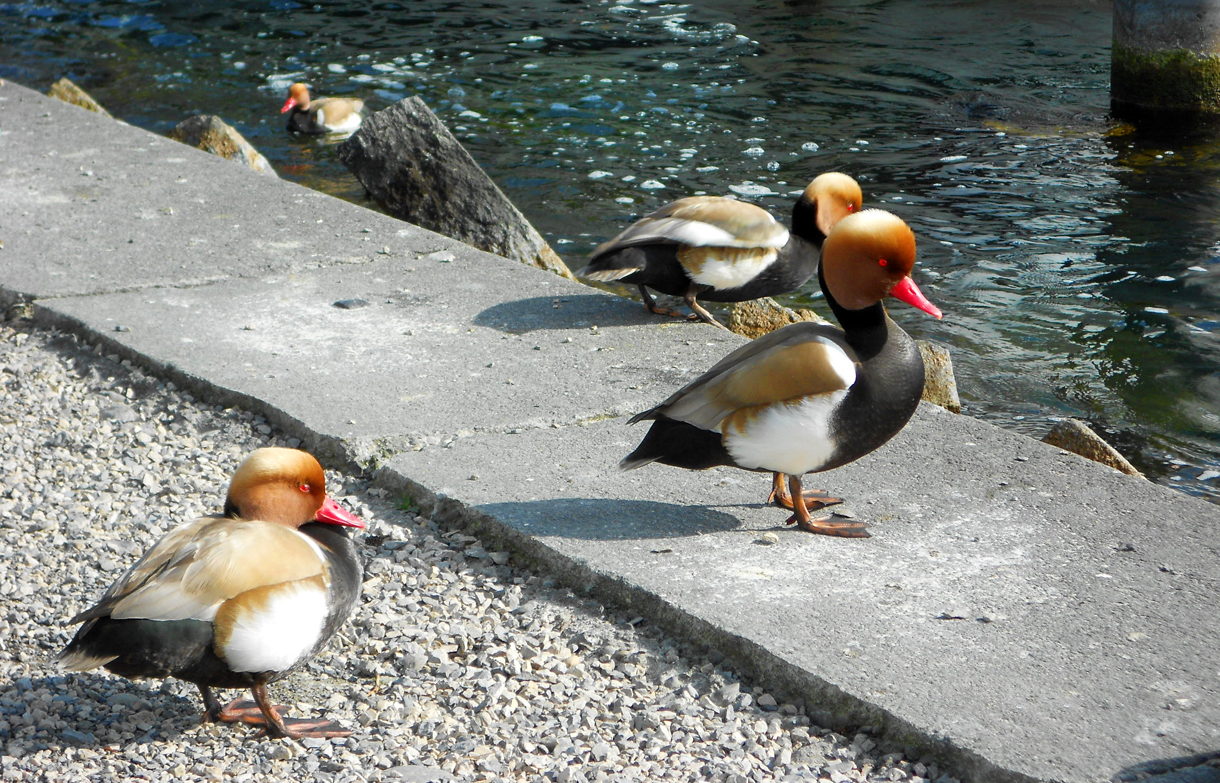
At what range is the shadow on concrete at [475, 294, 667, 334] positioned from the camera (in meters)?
4.84

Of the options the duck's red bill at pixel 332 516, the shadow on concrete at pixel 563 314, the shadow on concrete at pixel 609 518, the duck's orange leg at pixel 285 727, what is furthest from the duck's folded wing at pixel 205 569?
the shadow on concrete at pixel 563 314

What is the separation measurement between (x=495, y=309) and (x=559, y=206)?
389cm

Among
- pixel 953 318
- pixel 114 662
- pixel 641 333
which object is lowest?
pixel 953 318

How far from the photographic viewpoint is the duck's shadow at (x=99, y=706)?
2580 mm

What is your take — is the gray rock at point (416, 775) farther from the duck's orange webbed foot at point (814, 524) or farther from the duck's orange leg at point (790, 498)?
the duck's orange leg at point (790, 498)

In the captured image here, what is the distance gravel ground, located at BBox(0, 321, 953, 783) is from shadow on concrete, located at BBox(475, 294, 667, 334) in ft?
4.16

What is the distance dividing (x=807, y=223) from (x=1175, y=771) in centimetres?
285

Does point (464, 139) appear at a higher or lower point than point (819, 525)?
lower

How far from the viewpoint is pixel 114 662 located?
2459mm

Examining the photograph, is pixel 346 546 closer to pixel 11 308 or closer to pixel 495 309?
pixel 495 309

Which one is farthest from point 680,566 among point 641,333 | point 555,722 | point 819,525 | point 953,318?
point 953,318

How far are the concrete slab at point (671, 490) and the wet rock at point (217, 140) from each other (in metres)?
2.95

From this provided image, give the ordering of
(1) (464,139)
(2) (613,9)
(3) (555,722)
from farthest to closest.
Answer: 1. (2) (613,9)
2. (1) (464,139)
3. (3) (555,722)

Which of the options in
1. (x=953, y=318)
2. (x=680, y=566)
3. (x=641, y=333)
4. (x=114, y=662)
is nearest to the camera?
(x=114, y=662)
